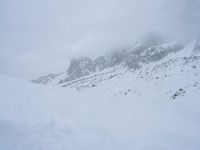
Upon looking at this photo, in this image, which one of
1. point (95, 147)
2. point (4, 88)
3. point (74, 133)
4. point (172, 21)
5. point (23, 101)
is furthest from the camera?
point (172, 21)

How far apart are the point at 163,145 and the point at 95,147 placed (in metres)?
2.83

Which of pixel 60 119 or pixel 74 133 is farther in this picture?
pixel 60 119

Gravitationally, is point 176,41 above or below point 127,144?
above

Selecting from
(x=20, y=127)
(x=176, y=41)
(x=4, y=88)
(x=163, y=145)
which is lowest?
(x=163, y=145)

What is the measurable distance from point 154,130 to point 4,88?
834 cm

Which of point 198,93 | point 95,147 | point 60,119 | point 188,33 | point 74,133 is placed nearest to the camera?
point 95,147

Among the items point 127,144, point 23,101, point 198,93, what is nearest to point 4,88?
point 23,101

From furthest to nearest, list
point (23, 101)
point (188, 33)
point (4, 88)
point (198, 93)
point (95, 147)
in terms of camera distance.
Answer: point (188, 33)
point (198, 93)
point (4, 88)
point (23, 101)
point (95, 147)

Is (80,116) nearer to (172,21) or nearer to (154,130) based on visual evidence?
(154,130)

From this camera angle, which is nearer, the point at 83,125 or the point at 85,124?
the point at 83,125

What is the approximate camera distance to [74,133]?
7.22 m

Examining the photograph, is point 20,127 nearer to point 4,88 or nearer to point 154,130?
point 4,88

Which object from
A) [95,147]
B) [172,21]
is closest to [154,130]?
[95,147]

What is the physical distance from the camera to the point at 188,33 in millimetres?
124750
